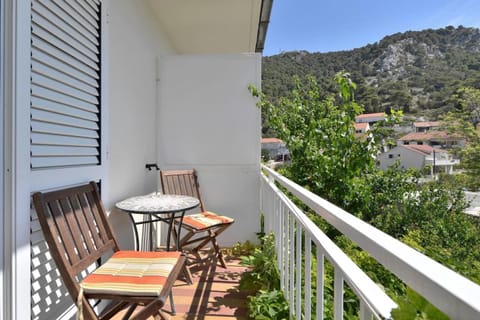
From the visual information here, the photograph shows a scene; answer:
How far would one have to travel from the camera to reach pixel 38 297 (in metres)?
1.39

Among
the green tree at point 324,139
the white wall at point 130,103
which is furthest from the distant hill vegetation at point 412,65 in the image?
the white wall at point 130,103

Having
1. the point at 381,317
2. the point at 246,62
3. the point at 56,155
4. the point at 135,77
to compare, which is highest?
the point at 246,62

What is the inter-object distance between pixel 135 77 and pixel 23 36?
1.58 meters

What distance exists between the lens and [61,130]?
1.56 m

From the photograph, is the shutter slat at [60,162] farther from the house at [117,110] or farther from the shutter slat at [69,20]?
the shutter slat at [69,20]

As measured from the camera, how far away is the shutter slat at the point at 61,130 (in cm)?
137

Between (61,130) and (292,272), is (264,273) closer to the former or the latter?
(292,272)

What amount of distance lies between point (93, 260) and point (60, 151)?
0.63m

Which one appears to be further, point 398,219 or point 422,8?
point 422,8

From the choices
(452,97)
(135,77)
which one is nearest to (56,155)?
(135,77)

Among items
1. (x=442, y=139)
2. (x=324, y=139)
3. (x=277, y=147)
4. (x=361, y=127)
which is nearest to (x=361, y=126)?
(x=361, y=127)

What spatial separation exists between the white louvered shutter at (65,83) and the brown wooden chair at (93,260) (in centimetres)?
23

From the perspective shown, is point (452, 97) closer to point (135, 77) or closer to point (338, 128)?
point (338, 128)

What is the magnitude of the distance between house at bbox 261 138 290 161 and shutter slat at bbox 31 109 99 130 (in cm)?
210
